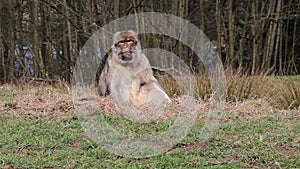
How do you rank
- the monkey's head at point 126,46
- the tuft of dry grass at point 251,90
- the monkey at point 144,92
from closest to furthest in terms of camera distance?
1. the monkey's head at point 126,46
2. the monkey at point 144,92
3. the tuft of dry grass at point 251,90

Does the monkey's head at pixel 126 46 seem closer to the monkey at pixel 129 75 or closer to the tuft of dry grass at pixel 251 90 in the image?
the monkey at pixel 129 75

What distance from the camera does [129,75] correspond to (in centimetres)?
723

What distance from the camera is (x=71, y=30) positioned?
15.2 m

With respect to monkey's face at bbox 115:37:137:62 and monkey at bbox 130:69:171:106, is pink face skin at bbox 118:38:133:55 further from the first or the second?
monkey at bbox 130:69:171:106

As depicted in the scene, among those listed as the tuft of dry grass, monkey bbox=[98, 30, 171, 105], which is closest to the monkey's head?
monkey bbox=[98, 30, 171, 105]

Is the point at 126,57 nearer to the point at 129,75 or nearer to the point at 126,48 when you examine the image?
the point at 126,48

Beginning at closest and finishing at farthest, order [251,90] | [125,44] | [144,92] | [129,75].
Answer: [125,44] < [129,75] < [144,92] < [251,90]

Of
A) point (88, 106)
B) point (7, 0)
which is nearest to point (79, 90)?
point (88, 106)

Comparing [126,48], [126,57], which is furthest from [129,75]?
[126,48]

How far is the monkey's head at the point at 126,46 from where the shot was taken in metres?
6.96

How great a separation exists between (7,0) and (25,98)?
27.9 feet

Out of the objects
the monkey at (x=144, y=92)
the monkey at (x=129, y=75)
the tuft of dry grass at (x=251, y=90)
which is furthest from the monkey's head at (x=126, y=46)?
the tuft of dry grass at (x=251, y=90)

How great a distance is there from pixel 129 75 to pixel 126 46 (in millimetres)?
461

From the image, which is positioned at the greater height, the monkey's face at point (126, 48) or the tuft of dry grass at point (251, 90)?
the monkey's face at point (126, 48)
